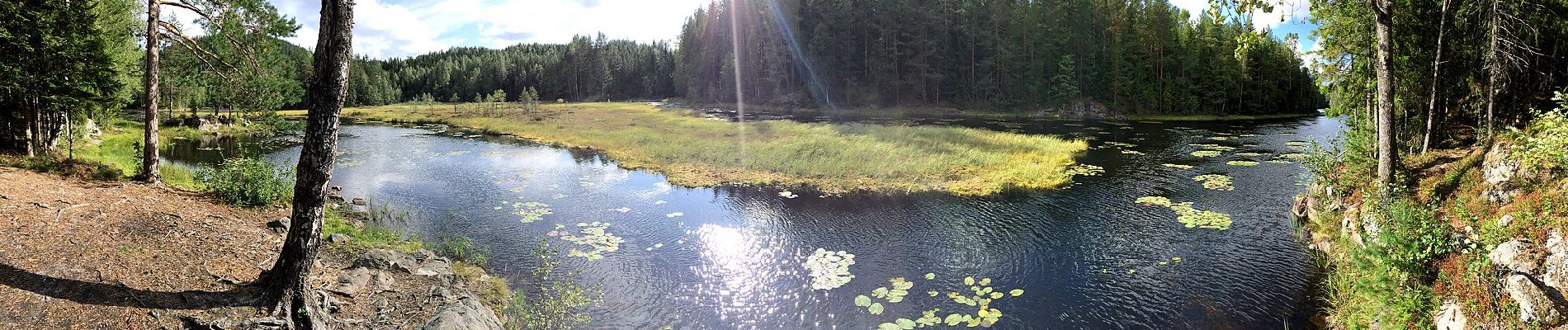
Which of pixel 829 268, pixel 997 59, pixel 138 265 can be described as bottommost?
pixel 829 268

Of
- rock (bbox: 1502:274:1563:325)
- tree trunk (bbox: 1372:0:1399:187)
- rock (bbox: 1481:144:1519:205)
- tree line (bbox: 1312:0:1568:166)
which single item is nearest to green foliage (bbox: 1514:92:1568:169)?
rock (bbox: 1481:144:1519:205)

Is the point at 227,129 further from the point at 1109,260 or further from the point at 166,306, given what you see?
the point at 1109,260

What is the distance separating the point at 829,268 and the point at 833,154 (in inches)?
652

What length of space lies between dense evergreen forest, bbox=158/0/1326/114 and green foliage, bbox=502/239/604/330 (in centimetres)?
6304

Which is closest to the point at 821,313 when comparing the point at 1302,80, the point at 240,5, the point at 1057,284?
the point at 1057,284

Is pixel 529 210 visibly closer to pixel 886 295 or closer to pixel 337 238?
pixel 337 238

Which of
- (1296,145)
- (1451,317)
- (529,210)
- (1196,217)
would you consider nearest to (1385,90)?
(1196,217)

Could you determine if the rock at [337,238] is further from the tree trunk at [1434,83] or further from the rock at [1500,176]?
the tree trunk at [1434,83]

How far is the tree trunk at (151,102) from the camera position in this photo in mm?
14289

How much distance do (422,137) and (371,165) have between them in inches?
727

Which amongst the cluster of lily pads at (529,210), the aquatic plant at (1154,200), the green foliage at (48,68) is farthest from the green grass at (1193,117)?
the green foliage at (48,68)

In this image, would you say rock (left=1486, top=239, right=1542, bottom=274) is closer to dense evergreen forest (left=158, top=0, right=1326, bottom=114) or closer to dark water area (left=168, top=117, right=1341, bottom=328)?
dark water area (left=168, top=117, right=1341, bottom=328)

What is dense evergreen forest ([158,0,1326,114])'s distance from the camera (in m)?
69.1

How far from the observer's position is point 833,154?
99.3ft
